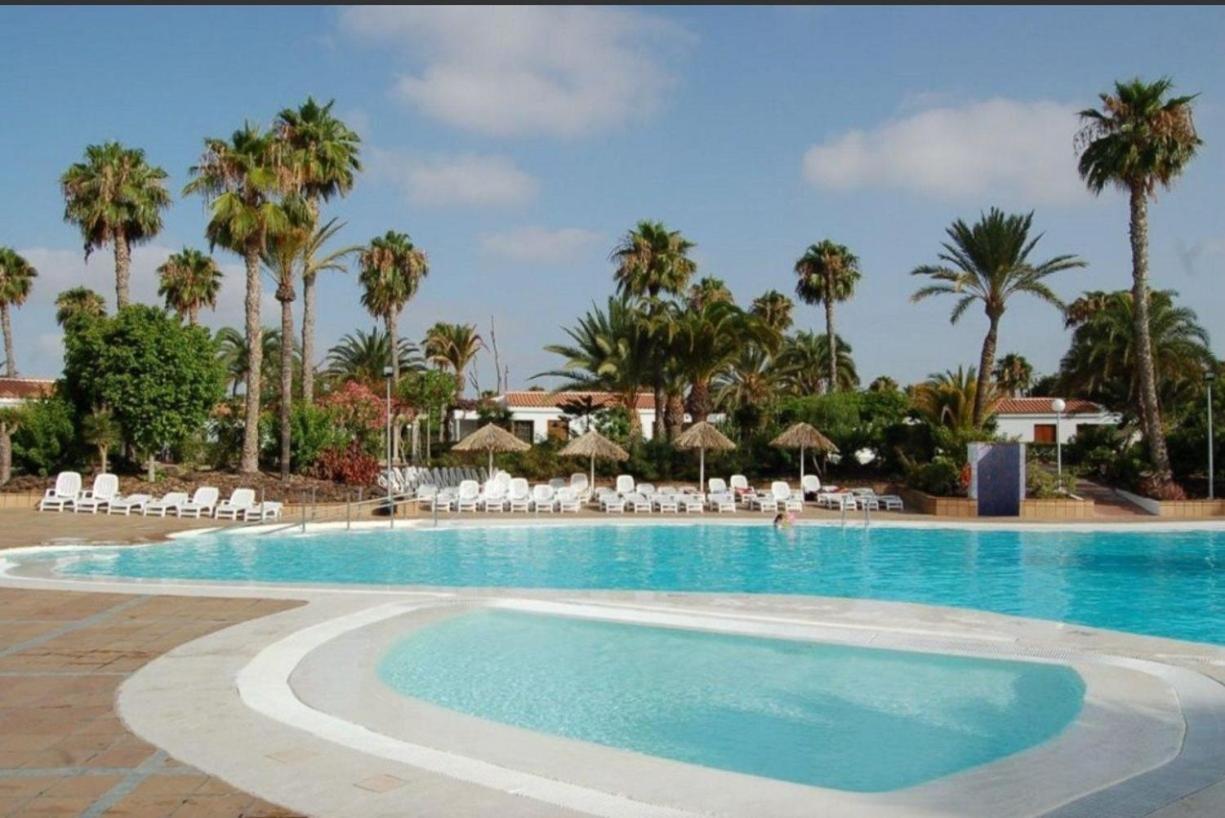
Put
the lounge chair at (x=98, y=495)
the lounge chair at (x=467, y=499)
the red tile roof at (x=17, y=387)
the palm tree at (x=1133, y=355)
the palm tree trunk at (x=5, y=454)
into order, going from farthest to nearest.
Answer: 1. the red tile roof at (x=17, y=387)
2. the palm tree at (x=1133, y=355)
3. the lounge chair at (x=467, y=499)
4. the palm tree trunk at (x=5, y=454)
5. the lounge chair at (x=98, y=495)

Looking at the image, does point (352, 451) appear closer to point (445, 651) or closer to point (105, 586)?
point (105, 586)

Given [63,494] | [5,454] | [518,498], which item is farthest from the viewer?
[518,498]

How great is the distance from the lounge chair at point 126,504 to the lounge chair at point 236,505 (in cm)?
171

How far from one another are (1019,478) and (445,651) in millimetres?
18601

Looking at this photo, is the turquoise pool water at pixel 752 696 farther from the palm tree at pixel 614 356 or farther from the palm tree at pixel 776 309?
the palm tree at pixel 776 309

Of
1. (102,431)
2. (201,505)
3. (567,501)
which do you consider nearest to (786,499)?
(567,501)

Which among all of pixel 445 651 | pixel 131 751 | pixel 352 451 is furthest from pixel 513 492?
pixel 131 751

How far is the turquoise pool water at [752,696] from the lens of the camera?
6934 millimetres

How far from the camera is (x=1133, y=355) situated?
3753 centimetres

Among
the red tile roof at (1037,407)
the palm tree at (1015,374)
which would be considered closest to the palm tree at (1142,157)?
the red tile roof at (1037,407)

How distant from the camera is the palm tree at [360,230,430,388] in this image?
43.2 m

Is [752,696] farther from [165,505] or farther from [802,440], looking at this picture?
[802,440]

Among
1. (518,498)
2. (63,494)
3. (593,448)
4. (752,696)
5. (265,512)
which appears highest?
(593,448)

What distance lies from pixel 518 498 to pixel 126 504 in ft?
29.1
